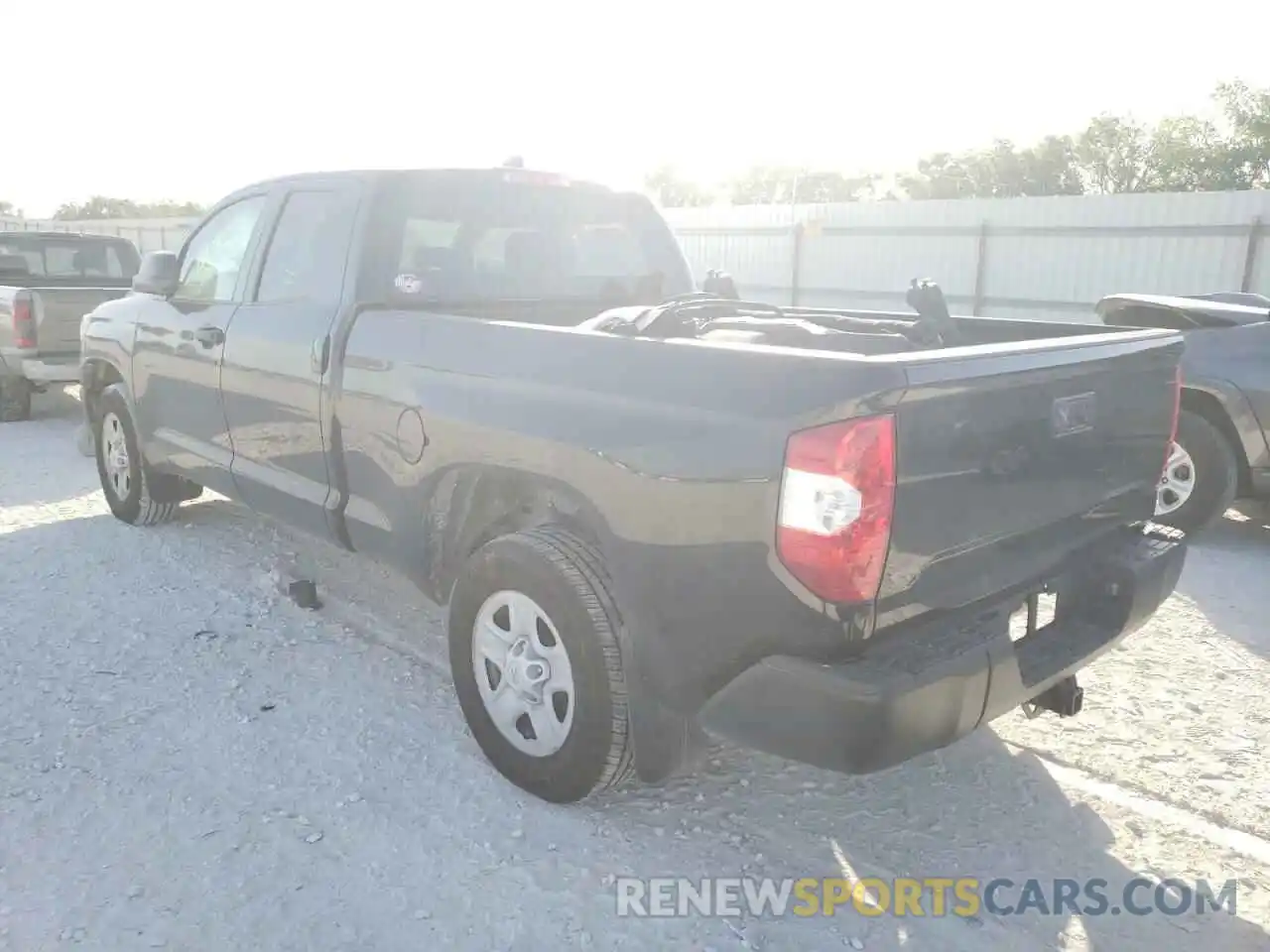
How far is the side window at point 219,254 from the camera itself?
466cm

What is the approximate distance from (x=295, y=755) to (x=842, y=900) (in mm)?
1791

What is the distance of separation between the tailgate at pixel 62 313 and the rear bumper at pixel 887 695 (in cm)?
823

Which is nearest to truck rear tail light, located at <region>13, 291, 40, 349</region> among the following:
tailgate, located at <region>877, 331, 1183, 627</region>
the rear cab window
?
the rear cab window

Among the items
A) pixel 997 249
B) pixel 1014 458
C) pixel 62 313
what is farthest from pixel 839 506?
pixel 997 249

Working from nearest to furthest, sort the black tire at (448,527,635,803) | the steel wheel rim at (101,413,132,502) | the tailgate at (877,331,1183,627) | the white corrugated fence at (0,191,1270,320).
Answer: the tailgate at (877,331,1183,627), the black tire at (448,527,635,803), the steel wheel rim at (101,413,132,502), the white corrugated fence at (0,191,1270,320)

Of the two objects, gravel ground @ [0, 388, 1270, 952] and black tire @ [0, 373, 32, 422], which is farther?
black tire @ [0, 373, 32, 422]

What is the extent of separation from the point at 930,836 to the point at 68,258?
Result: 35.0ft

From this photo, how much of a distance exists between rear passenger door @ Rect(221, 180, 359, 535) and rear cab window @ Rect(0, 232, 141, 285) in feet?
22.1

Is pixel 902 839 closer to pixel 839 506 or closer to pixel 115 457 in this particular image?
pixel 839 506

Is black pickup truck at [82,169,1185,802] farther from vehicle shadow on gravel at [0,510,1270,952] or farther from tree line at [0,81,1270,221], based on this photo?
tree line at [0,81,1270,221]

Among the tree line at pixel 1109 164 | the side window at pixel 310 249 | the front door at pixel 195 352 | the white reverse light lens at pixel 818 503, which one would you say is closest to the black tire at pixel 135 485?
the front door at pixel 195 352

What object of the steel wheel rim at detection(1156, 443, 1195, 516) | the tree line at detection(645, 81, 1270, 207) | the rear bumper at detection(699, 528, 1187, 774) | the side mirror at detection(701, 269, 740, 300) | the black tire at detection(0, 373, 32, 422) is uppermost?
the tree line at detection(645, 81, 1270, 207)

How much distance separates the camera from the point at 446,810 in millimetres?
3084

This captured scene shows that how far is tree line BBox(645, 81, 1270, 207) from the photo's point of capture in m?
29.5
